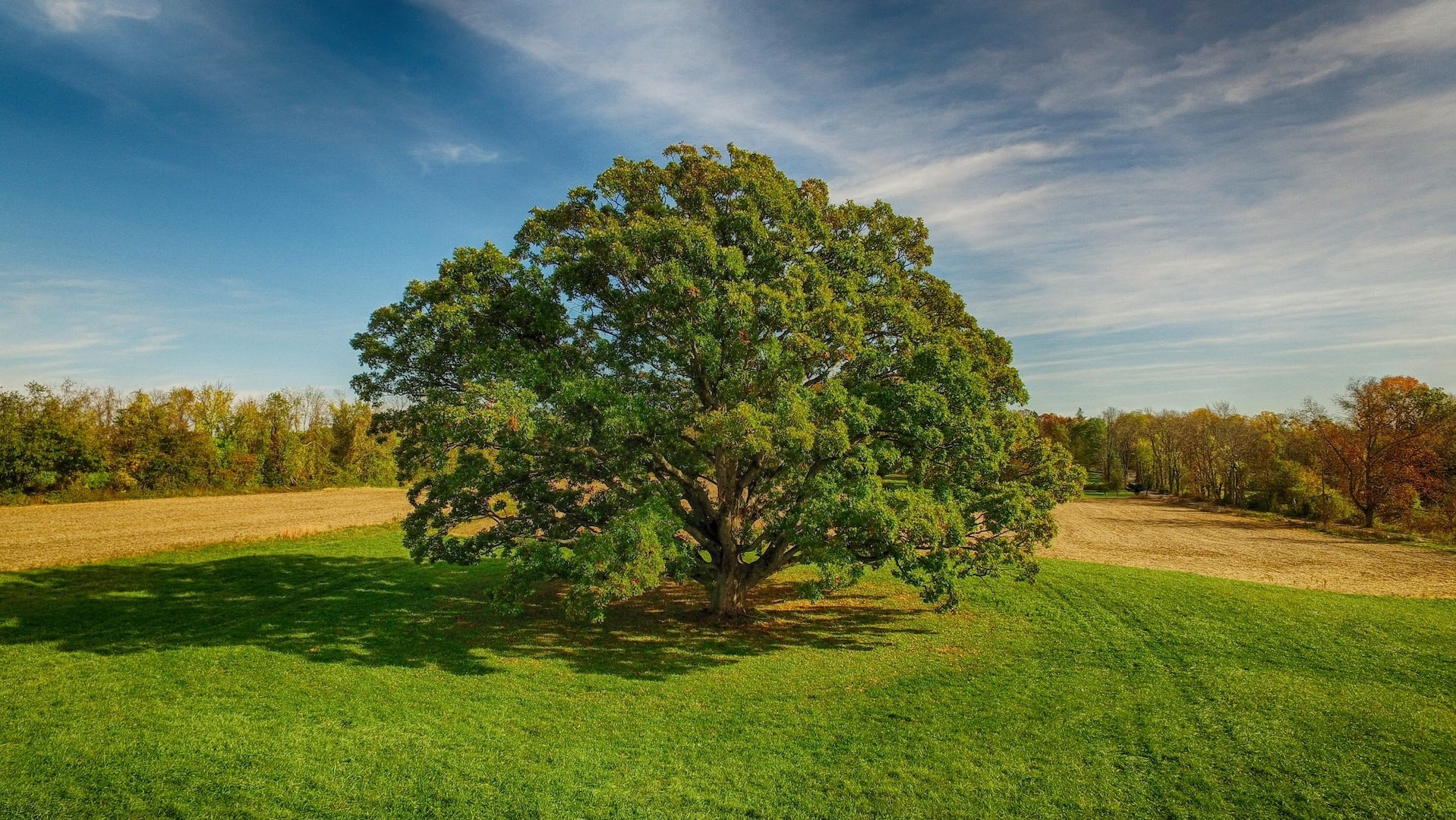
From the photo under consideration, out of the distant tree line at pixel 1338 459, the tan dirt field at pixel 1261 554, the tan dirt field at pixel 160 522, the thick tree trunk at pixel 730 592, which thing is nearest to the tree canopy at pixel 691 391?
the thick tree trunk at pixel 730 592

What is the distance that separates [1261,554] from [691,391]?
122 feet

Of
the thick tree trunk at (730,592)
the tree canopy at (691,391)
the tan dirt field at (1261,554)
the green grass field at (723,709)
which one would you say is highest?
the tree canopy at (691,391)

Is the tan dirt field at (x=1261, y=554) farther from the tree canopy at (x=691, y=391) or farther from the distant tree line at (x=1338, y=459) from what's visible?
the tree canopy at (x=691, y=391)

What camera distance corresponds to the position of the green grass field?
897cm

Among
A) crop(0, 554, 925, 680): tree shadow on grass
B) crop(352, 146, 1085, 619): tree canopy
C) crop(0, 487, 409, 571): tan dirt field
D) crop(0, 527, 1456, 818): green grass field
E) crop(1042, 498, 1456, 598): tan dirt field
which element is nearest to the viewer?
crop(0, 527, 1456, 818): green grass field

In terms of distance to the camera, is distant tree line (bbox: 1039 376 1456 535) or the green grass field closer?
the green grass field

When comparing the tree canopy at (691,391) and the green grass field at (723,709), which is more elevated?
the tree canopy at (691,391)

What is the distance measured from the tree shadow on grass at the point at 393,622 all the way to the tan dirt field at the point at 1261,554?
1922 centimetres

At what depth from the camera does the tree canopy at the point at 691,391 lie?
45.4 feet

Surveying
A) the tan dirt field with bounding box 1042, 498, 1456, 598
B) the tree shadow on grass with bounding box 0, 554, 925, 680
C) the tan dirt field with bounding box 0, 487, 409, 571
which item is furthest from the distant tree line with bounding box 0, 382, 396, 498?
the tan dirt field with bounding box 1042, 498, 1456, 598

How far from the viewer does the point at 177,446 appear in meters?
56.8

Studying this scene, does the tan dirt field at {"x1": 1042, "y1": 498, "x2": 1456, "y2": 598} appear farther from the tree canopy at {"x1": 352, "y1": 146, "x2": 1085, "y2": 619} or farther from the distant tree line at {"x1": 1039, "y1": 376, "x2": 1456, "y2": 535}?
the tree canopy at {"x1": 352, "y1": 146, "x2": 1085, "y2": 619}

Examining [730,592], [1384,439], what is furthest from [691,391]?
[1384,439]

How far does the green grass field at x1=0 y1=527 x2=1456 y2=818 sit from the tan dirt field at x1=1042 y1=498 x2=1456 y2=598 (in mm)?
7723
